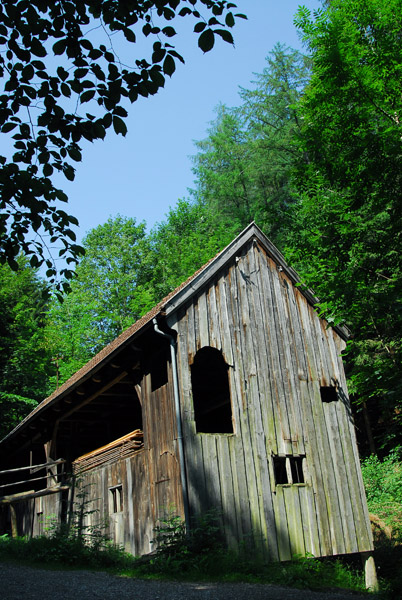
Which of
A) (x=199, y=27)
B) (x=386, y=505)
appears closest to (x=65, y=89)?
(x=199, y=27)

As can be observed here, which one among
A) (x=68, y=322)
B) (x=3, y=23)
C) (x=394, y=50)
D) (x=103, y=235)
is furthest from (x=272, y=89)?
(x=3, y=23)

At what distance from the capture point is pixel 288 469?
40.4 feet

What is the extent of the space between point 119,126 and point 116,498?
10330mm

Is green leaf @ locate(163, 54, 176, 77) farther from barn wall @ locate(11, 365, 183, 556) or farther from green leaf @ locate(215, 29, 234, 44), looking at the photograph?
barn wall @ locate(11, 365, 183, 556)

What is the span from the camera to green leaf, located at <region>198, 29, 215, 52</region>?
501 centimetres

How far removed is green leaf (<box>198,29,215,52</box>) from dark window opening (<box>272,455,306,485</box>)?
365 inches

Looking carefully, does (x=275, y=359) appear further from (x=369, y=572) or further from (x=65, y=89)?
(x=65, y=89)

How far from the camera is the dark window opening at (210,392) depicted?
1574 centimetres

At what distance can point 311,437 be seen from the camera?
12.9m

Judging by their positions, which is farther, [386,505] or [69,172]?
[386,505]

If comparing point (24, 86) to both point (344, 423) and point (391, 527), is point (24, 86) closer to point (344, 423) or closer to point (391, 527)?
point (344, 423)

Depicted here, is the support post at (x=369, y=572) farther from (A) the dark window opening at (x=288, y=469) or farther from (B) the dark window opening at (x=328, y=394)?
(B) the dark window opening at (x=328, y=394)

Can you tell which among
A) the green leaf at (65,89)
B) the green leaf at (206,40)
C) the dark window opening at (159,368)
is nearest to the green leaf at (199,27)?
the green leaf at (206,40)

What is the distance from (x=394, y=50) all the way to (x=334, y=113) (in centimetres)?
174
